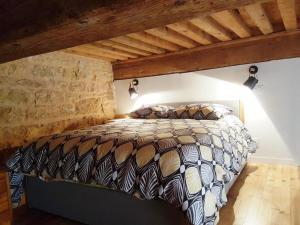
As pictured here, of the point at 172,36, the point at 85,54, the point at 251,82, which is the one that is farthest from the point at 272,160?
the point at 85,54

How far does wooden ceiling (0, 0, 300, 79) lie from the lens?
3.78ft

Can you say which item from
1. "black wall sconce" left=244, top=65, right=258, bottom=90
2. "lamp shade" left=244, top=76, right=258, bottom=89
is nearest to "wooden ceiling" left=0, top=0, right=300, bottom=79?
"black wall sconce" left=244, top=65, right=258, bottom=90

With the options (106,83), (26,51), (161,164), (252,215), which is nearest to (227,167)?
(252,215)

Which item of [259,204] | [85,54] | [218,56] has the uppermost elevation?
[85,54]

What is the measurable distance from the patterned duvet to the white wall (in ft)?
4.23

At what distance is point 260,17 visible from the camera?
8.25ft

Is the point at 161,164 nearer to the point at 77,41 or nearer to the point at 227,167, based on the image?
the point at 227,167

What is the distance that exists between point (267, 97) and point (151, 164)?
2356mm

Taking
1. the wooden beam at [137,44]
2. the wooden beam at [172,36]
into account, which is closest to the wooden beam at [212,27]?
the wooden beam at [172,36]

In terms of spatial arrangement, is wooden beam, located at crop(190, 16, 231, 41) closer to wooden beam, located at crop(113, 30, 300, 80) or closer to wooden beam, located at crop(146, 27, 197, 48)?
wooden beam, located at crop(113, 30, 300, 80)

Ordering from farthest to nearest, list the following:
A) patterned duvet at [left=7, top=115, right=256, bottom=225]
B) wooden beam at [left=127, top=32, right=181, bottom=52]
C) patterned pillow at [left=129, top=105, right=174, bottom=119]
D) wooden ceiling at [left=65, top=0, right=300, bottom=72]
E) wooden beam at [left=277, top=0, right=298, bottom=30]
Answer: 1. patterned pillow at [left=129, top=105, right=174, bottom=119]
2. wooden beam at [left=127, top=32, right=181, bottom=52]
3. wooden ceiling at [left=65, top=0, right=300, bottom=72]
4. wooden beam at [left=277, top=0, right=298, bottom=30]
5. patterned duvet at [left=7, top=115, right=256, bottom=225]

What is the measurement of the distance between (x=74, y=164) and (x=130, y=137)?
1.62 feet

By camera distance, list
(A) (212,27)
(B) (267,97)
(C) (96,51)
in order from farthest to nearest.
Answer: (C) (96,51) → (B) (267,97) → (A) (212,27)

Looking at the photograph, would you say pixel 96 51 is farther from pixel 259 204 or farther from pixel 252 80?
pixel 259 204
